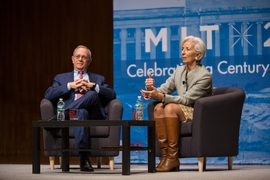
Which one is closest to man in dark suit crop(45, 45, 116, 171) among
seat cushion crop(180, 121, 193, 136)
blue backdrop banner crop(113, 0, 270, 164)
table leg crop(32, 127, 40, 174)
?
table leg crop(32, 127, 40, 174)

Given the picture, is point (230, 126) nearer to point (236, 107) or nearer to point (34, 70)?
point (236, 107)

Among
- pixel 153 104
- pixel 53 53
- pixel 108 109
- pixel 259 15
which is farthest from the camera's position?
pixel 53 53

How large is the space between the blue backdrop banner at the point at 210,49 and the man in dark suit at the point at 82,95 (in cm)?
121

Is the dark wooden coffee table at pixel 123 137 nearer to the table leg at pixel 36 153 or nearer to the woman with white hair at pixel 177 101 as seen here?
the table leg at pixel 36 153

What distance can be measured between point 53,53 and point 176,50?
2102mm

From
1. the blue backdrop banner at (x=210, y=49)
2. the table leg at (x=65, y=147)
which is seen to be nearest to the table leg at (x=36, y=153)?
the table leg at (x=65, y=147)

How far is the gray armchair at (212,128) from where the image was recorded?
15.1 ft

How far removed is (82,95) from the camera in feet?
17.4

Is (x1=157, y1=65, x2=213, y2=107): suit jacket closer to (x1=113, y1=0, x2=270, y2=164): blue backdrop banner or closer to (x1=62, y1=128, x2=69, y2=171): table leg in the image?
(x1=62, y1=128, x2=69, y2=171): table leg

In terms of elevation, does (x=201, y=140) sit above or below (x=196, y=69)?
below

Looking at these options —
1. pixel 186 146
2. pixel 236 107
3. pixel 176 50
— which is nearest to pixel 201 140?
pixel 186 146

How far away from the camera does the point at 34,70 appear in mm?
8109

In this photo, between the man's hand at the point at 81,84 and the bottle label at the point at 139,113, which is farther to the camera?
the man's hand at the point at 81,84

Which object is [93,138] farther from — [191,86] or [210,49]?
[210,49]
